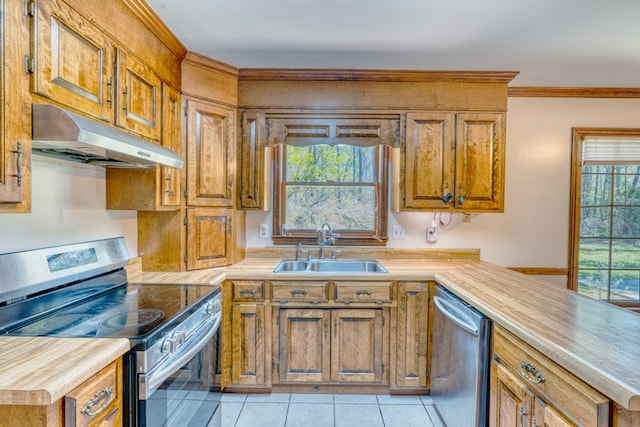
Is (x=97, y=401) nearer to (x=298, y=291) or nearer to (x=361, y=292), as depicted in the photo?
(x=298, y=291)

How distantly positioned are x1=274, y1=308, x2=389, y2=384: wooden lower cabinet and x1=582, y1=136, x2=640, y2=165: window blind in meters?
2.21

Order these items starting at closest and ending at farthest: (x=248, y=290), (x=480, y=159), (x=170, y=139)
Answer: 1. (x=170, y=139)
2. (x=248, y=290)
3. (x=480, y=159)

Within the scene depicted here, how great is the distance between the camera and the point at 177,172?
7.27ft

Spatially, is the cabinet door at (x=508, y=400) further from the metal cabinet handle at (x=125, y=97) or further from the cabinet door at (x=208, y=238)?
the metal cabinet handle at (x=125, y=97)

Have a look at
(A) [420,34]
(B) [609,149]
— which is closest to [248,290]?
(A) [420,34]

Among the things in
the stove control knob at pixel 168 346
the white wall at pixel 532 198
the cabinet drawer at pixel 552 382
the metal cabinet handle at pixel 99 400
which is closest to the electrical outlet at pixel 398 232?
the white wall at pixel 532 198

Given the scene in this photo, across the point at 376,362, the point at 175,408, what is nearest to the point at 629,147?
the point at 376,362

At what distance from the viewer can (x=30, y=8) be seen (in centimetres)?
115

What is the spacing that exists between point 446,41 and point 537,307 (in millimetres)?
1587

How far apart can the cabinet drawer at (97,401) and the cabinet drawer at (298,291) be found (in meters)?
1.22

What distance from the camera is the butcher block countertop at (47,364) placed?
2.83 feet

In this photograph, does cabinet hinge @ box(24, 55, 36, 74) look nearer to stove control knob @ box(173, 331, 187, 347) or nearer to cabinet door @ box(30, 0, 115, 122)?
cabinet door @ box(30, 0, 115, 122)

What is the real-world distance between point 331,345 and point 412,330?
55 cm

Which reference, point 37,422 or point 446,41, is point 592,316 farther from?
point 37,422
